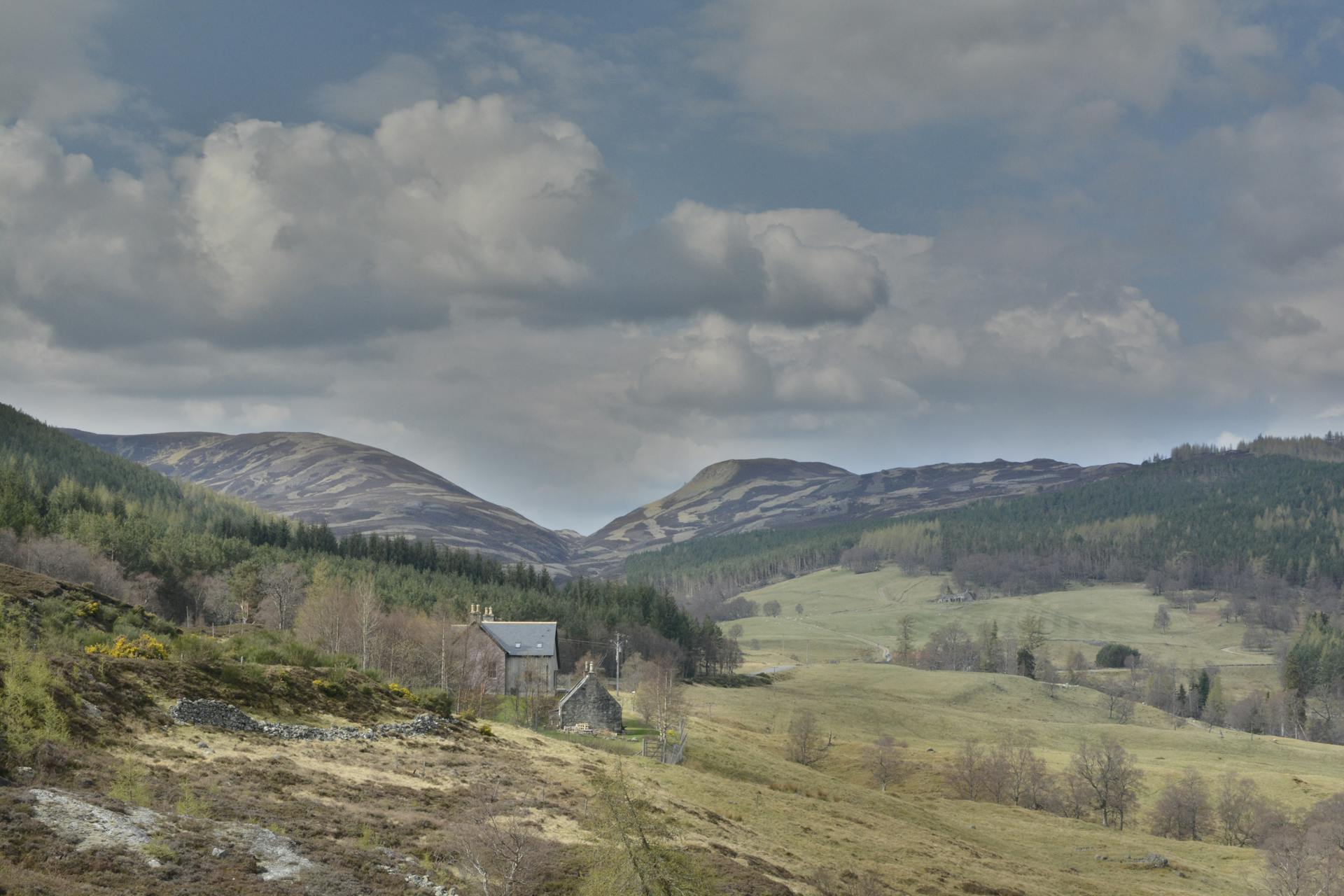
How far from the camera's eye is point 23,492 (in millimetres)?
150875

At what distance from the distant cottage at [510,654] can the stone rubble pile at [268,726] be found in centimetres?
5622

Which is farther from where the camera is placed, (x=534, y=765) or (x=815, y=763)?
(x=815, y=763)

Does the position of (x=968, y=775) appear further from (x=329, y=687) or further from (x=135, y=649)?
(x=135, y=649)

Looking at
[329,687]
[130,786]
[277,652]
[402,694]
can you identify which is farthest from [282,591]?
[130,786]

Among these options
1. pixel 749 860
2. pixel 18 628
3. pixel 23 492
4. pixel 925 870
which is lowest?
pixel 925 870

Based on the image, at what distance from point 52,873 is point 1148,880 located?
78315 mm

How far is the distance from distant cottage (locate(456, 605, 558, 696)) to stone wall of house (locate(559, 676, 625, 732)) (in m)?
17.4

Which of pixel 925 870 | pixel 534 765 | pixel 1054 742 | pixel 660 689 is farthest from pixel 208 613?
pixel 1054 742

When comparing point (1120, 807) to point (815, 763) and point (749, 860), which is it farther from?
point (749, 860)

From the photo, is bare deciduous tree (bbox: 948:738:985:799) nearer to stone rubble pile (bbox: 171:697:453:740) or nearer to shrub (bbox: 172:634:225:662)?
stone rubble pile (bbox: 171:697:453:740)

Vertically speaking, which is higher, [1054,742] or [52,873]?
[52,873]

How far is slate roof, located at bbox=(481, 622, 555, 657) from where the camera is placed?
125m

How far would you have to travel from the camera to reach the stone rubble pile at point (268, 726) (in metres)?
42.1

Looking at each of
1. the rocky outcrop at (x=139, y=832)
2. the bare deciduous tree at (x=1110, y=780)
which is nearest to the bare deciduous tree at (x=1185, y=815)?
the bare deciduous tree at (x=1110, y=780)
